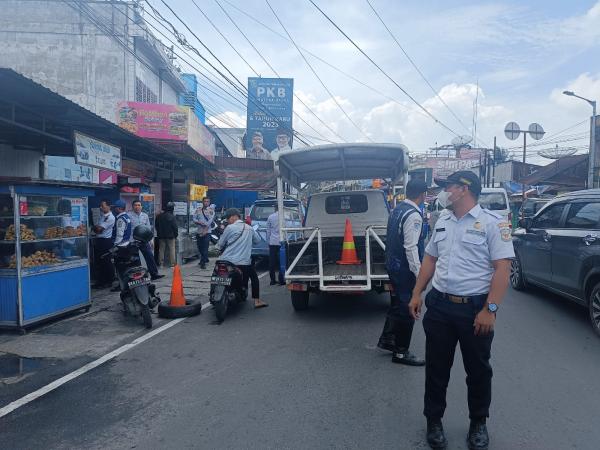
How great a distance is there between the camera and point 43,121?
26.0 ft

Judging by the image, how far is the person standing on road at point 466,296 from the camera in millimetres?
3051

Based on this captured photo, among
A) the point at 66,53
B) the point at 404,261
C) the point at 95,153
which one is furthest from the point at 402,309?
the point at 66,53

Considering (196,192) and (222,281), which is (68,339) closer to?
(222,281)

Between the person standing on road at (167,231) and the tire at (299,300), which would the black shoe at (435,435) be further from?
the person standing on road at (167,231)

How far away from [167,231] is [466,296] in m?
10.4

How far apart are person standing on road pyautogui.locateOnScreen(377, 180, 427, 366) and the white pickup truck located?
1.59 m

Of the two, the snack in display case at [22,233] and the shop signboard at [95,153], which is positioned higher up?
the shop signboard at [95,153]

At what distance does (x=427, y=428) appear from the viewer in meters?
3.41

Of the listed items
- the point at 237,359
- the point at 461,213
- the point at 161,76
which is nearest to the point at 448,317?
the point at 461,213

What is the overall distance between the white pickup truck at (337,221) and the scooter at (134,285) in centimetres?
208

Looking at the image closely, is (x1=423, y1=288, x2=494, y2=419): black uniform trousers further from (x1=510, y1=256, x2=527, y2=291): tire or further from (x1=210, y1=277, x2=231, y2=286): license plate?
(x1=510, y1=256, x2=527, y2=291): tire

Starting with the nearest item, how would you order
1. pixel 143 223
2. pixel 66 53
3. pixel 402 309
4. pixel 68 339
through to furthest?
1. pixel 402 309
2. pixel 68 339
3. pixel 143 223
4. pixel 66 53

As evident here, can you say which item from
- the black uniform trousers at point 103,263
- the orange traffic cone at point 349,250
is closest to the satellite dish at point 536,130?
the orange traffic cone at point 349,250

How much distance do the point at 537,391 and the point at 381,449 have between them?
1860 millimetres
